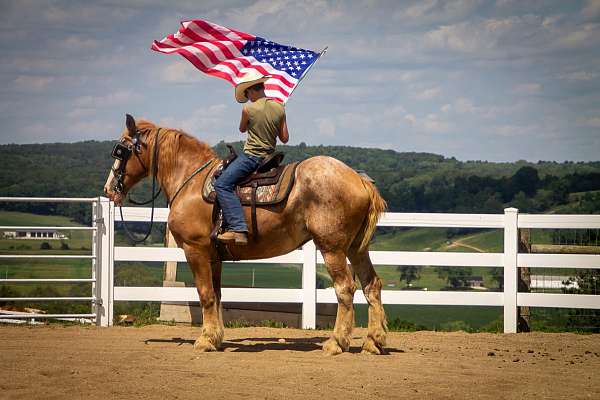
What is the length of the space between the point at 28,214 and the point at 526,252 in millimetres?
31922

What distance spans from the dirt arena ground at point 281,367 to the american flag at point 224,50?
11.9 feet

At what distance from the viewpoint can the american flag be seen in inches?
461

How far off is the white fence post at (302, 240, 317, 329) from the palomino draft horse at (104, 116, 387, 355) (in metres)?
2.44

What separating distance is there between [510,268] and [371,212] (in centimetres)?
371

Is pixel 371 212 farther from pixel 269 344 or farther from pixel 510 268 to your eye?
pixel 510 268

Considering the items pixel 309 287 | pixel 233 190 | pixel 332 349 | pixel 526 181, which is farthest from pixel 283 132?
pixel 526 181

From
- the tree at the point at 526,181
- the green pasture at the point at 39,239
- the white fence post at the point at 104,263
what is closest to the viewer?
the white fence post at the point at 104,263

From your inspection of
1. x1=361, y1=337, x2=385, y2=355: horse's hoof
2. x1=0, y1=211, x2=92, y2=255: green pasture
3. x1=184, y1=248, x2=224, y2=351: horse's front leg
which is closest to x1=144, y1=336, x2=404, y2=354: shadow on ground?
x1=361, y1=337, x2=385, y2=355: horse's hoof

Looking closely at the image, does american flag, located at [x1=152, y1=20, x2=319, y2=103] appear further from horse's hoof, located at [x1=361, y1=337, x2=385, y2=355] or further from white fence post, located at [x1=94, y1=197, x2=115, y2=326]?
horse's hoof, located at [x1=361, y1=337, x2=385, y2=355]

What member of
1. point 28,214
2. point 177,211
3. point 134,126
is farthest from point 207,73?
point 28,214

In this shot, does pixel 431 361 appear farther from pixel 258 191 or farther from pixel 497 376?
pixel 258 191

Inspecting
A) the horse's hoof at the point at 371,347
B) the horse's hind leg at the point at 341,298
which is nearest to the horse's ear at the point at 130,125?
the horse's hind leg at the point at 341,298

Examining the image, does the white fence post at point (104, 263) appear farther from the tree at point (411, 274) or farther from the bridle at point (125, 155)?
the tree at point (411, 274)

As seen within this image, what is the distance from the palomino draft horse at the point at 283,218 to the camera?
912 cm
